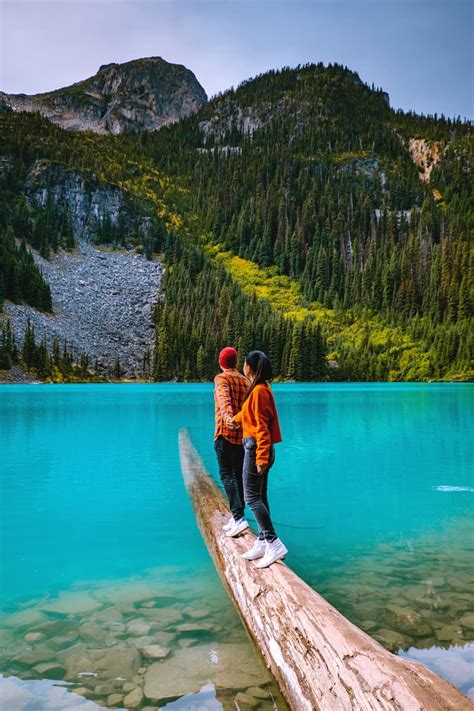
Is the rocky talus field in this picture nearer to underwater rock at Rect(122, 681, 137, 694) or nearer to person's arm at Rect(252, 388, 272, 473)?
person's arm at Rect(252, 388, 272, 473)

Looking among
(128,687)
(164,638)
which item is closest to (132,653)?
(164,638)

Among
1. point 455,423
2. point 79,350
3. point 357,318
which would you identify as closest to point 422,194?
point 357,318

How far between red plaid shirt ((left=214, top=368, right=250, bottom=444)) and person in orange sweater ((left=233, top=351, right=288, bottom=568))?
0.49 m

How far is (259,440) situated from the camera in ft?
20.6

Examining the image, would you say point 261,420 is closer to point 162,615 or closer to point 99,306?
point 162,615

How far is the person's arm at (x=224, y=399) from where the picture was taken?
7016mm

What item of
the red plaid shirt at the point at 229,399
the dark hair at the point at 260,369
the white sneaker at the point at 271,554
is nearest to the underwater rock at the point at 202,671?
the white sneaker at the point at 271,554

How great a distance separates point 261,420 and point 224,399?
94 centimetres

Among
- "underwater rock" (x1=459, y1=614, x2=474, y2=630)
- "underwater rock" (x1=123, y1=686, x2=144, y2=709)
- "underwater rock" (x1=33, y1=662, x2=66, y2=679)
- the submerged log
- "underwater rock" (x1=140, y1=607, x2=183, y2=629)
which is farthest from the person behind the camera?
"underwater rock" (x1=140, y1=607, x2=183, y2=629)

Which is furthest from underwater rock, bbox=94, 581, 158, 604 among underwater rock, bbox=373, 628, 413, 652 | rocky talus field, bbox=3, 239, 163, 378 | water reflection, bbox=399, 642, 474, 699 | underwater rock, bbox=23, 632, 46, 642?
rocky talus field, bbox=3, 239, 163, 378

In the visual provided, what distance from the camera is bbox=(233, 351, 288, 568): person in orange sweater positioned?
6258mm

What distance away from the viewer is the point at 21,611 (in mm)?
7078

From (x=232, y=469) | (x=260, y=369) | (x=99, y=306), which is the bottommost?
(x=232, y=469)

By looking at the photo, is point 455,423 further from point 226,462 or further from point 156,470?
point 226,462
